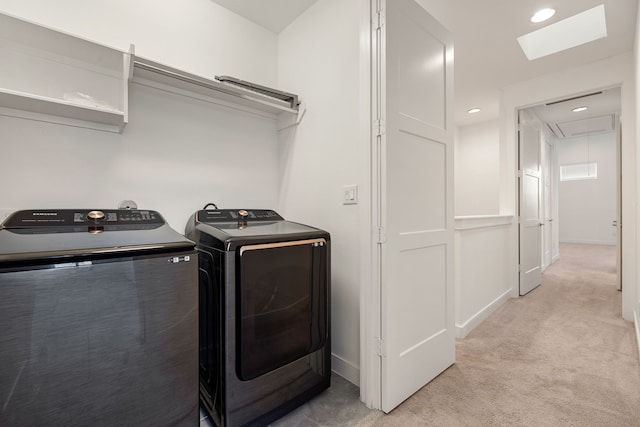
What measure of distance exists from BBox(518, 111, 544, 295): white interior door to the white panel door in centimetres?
232

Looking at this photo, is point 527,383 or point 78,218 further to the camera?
point 527,383

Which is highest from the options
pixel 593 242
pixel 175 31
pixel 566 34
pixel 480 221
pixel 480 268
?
pixel 566 34

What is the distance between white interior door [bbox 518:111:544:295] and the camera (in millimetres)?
3732

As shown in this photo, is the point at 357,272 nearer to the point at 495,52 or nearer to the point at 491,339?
the point at 491,339

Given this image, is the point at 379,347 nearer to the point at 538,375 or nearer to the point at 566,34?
the point at 538,375

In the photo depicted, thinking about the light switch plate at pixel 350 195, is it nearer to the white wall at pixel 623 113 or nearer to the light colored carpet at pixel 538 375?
the light colored carpet at pixel 538 375

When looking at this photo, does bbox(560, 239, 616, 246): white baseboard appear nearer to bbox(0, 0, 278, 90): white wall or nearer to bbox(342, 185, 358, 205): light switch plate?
bbox(342, 185, 358, 205): light switch plate

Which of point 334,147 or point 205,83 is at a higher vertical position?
point 205,83

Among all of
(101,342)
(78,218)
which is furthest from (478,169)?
(101,342)

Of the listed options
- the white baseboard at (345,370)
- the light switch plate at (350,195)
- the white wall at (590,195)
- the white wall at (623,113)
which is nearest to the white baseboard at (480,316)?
the white wall at (623,113)

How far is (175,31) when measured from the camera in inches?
78.1

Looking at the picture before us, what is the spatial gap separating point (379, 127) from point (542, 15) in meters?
2.07

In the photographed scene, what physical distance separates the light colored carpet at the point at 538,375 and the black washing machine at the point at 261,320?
435 mm

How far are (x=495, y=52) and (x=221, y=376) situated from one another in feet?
11.8
